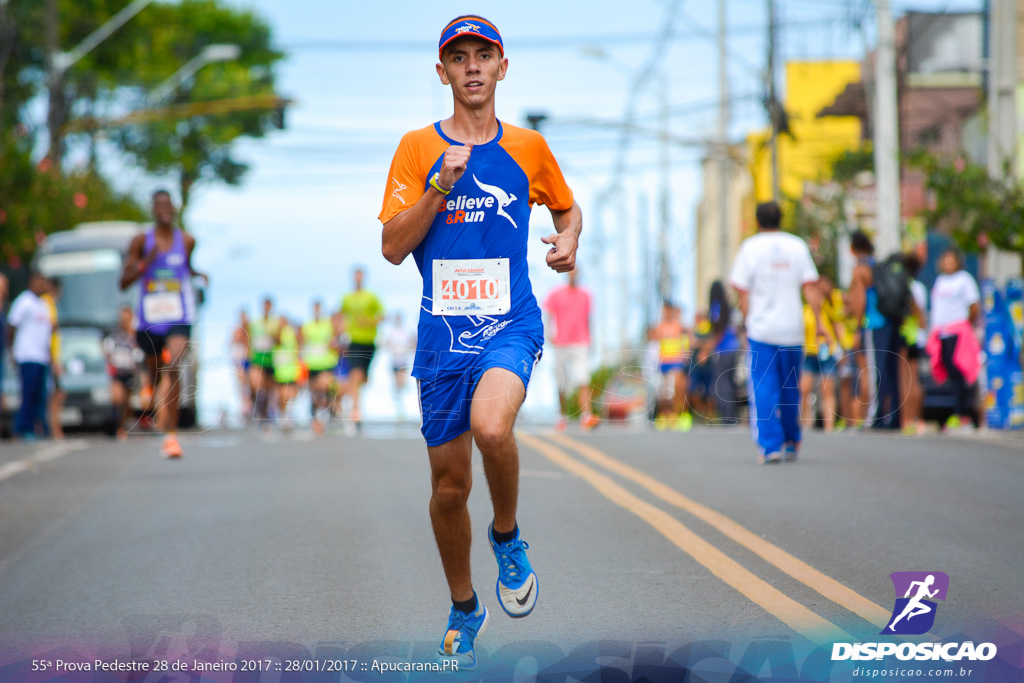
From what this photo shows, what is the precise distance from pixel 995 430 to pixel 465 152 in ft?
39.2

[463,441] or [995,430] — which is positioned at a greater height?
[463,441]

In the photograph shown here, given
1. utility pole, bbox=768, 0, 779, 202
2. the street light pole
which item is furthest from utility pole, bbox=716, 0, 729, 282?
the street light pole

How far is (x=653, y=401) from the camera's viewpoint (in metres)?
21.9

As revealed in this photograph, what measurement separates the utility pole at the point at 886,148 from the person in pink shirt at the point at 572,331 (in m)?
5.44

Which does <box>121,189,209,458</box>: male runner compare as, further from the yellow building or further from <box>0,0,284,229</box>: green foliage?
the yellow building

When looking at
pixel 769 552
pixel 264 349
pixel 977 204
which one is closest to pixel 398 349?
pixel 264 349

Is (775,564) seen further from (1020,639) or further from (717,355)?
(717,355)

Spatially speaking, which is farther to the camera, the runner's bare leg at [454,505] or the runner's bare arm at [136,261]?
the runner's bare arm at [136,261]

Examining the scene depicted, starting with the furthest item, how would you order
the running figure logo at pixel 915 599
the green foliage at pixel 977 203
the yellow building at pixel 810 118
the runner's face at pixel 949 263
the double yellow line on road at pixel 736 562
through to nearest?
the yellow building at pixel 810 118
the green foliage at pixel 977 203
the runner's face at pixel 949 263
the double yellow line on road at pixel 736 562
the running figure logo at pixel 915 599

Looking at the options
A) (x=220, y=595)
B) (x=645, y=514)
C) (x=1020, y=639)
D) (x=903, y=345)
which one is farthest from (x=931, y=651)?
(x=903, y=345)

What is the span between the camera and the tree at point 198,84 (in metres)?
44.9

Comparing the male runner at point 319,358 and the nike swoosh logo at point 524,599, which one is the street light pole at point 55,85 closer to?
the male runner at point 319,358

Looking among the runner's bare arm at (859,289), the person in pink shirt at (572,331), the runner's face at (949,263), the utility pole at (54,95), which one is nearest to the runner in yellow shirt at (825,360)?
the runner's bare arm at (859,289)

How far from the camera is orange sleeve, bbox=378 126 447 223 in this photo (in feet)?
16.5
